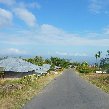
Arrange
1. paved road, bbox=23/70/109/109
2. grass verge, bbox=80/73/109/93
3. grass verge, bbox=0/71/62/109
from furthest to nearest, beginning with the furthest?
grass verge, bbox=80/73/109/93, grass verge, bbox=0/71/62/109, paved road, bbox=23/70/109/109

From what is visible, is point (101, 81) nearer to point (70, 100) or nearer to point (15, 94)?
point (15, 94)

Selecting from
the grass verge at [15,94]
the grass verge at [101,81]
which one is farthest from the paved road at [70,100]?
the grass verge at [101,81]

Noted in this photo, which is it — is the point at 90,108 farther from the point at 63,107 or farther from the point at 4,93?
the point at 4,93

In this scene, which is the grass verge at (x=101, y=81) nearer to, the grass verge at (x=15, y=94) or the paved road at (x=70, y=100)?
the paved road at (x=70, y=100)

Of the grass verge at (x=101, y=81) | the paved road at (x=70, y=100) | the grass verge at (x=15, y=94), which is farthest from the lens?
the grass verge at (x=101, y=81)

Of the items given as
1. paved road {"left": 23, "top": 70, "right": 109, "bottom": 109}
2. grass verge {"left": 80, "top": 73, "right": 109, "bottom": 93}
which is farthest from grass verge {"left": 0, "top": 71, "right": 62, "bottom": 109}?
grass verge {"left": 80, "top": 73, "right": 109, "bottom": 93}

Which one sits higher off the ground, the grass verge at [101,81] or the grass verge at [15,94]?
the grass verge at [15,94]

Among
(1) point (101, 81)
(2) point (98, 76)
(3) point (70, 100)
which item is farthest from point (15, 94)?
(2) point (98, 76)

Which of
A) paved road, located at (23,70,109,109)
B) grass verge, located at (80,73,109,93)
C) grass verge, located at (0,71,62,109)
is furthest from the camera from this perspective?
grass verge, located at (80,73,109,93)

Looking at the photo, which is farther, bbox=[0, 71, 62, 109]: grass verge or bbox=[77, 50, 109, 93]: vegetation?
bbox=[77, 50, 109, 93]: vegetation

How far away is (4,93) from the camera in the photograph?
30.2 metres

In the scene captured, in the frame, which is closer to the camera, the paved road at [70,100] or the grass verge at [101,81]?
the paved road at [70,100]

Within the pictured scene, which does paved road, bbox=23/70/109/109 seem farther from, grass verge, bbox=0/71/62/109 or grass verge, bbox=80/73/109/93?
grass verge, bbox=80/73/109/93

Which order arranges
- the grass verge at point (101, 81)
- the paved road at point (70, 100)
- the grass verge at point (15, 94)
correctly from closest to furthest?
1. the paved road at point (70, 100)
2. the grass verge at point (15, 94)
3. the grass verge at point (101, 81)
